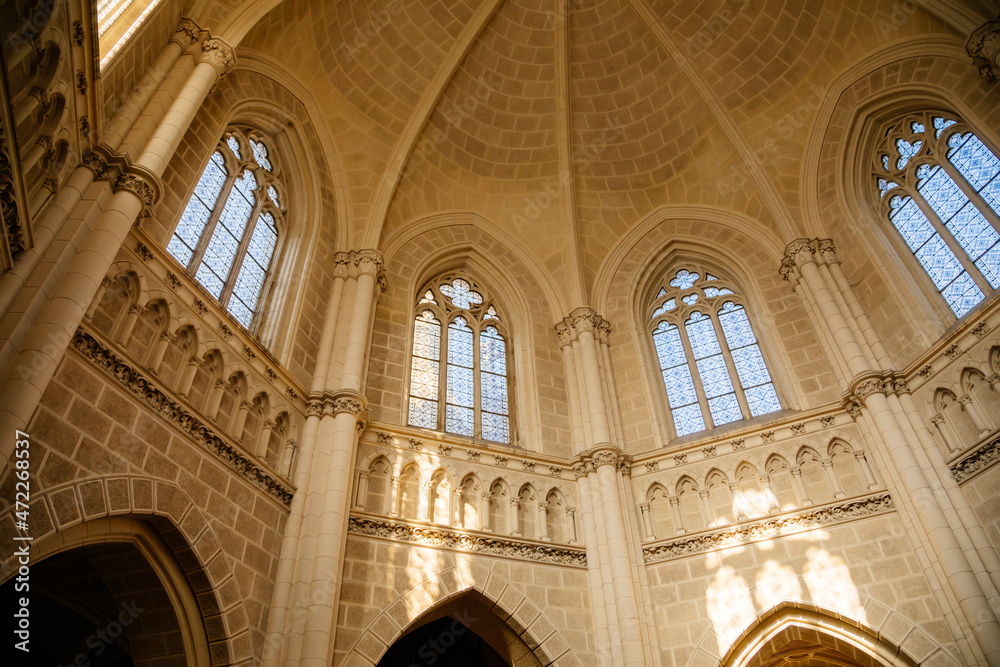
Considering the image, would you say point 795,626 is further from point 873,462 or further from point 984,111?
point 984,111

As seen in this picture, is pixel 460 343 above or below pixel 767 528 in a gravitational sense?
above

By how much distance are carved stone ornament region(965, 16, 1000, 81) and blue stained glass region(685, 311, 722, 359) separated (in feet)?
19.2

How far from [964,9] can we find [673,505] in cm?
888

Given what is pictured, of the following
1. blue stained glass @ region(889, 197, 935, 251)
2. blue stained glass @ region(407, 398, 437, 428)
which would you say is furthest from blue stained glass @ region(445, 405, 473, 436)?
blue stained glass @ region(889, 197, 935, 251)

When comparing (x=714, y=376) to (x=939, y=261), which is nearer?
(x=939, y=261)

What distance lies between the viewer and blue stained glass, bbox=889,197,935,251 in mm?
12805

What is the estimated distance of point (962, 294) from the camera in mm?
11750

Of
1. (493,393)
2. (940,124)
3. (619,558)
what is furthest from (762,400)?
(940,124)

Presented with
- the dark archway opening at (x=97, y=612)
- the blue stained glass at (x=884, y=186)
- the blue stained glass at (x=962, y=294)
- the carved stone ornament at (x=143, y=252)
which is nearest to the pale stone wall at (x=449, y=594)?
the dark archway opening at (x=97, y=612)

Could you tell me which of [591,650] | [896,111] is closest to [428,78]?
[896,111]

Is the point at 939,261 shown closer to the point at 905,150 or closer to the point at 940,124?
the point at 905,150

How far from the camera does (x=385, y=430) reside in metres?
11.7

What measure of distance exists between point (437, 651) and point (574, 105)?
1100 centimetres

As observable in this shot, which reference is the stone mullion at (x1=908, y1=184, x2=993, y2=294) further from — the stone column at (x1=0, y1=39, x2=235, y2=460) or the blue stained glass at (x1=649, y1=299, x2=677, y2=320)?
the stone column at (x1=0, y1=39, x2=235, y2=460)
